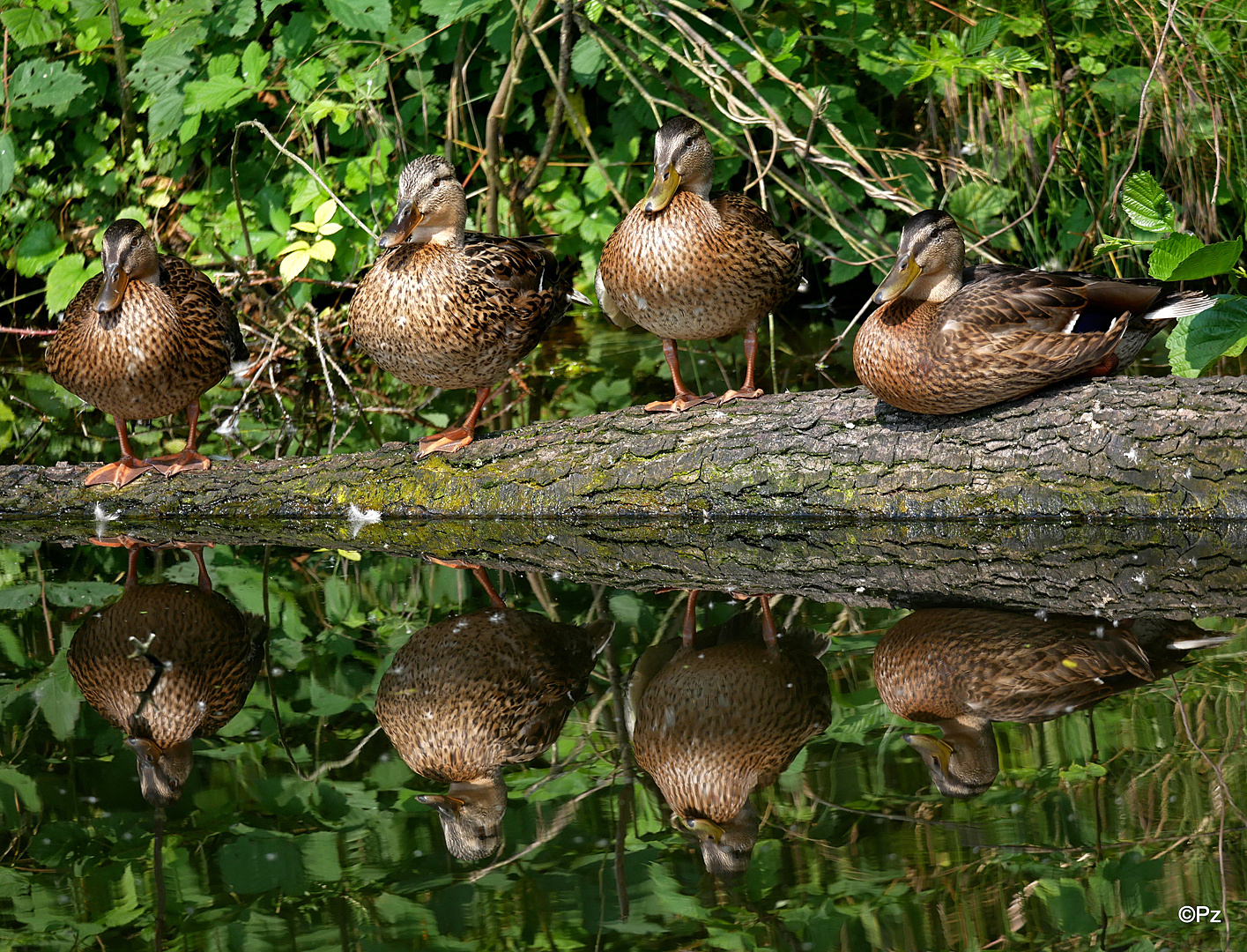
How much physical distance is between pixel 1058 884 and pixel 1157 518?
89.1 inches

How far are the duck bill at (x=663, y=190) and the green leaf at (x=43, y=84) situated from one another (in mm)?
4509

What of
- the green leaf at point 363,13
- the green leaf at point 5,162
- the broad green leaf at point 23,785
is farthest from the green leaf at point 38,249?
the broad green leaf at point 23,785

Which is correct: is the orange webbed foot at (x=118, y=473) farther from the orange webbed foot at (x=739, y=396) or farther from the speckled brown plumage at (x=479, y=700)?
the orange webbed foot at (x=739, y=396)

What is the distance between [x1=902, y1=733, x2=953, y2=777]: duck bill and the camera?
2.31 m

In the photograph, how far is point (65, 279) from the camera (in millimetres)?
7461

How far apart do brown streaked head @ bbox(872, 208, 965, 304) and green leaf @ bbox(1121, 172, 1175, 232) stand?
60 cm

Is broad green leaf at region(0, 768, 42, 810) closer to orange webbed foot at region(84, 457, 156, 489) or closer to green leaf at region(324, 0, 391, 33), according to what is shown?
orange webbed foot at region(84, 457, 156, 489)

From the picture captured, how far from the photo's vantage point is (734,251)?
14.4 feet

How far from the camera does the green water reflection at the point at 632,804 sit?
1.93 meters

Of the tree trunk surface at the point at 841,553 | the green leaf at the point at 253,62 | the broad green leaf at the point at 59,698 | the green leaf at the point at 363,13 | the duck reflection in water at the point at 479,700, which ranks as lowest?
the tree trunk surface at the point at 841,553

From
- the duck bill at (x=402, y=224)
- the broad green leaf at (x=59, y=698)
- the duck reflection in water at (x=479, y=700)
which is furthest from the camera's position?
the duck bill at (x=402, y=224)

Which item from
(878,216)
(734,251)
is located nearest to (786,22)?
(878,216)

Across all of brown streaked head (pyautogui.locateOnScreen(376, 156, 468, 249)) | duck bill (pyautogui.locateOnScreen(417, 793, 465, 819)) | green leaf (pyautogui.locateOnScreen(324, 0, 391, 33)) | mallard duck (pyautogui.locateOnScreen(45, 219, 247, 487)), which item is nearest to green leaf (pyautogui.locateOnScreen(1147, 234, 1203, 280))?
brown streaked head (pyautogui.locateOnScreen(376, 156, 468, 249))

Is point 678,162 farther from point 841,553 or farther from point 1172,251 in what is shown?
point 1172,251
